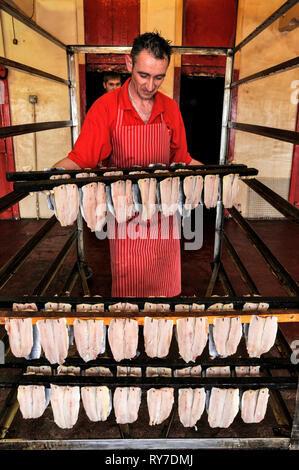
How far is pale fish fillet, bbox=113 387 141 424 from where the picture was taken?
4.61 ft

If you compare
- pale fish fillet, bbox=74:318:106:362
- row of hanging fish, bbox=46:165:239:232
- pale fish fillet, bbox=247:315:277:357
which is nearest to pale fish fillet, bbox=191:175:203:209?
row of hanging fish, bbox=46:165:239:232

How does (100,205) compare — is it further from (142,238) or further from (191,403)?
(191,403)

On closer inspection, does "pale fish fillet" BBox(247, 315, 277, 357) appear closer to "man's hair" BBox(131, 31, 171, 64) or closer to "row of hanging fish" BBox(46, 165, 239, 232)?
"row of hanging fish" BBox(46, 165, 239, 232)

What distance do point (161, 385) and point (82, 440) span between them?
1.49 feet

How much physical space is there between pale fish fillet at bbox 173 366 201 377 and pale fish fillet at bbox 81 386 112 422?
0.28m

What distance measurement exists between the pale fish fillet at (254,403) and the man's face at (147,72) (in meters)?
1.46

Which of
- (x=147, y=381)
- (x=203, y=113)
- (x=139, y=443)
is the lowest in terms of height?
(x=139, y=443)

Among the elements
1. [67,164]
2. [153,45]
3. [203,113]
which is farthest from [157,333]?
[203,113]

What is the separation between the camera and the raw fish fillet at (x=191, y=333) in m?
1.27

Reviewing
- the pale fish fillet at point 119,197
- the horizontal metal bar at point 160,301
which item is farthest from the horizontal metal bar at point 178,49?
the horizontal metal bar at point 160,301

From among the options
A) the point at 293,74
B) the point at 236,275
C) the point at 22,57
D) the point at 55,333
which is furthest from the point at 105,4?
the point at 55,333

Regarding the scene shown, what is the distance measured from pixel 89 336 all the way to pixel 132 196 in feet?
1.89

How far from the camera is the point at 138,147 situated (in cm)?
209

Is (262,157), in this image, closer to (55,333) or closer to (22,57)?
(22,57)
